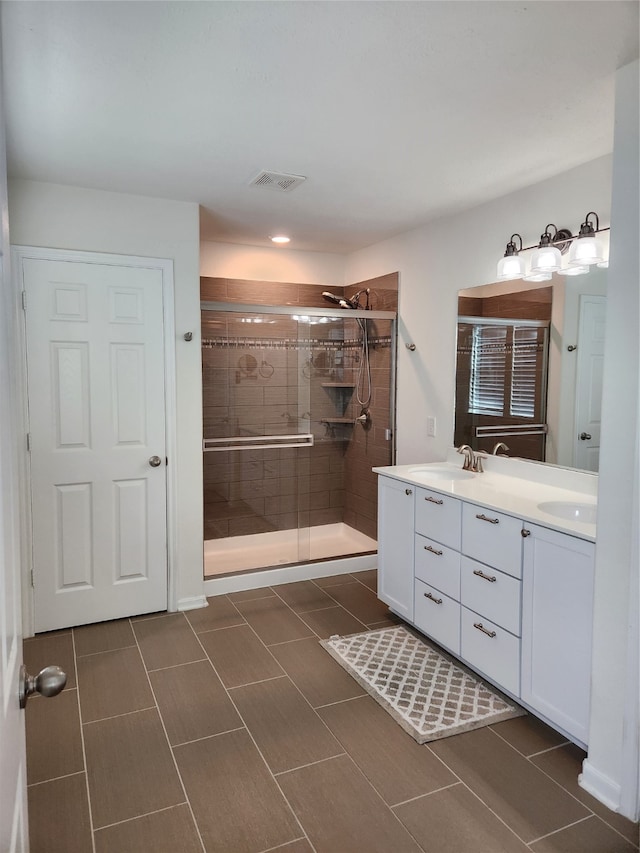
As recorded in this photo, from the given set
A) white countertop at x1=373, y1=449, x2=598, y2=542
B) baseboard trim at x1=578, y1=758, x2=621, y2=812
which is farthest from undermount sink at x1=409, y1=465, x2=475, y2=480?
baseboard trim at x1=578, y1=758, x2=621, y2=812

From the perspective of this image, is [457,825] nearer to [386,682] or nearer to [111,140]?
[386,682]

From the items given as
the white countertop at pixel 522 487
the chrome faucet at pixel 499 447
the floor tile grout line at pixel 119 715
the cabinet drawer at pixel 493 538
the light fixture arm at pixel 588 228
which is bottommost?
the floor tile grout line at pixel 119 715

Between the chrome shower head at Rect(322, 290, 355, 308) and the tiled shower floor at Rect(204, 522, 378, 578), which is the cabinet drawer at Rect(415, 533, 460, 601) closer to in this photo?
the tiled shower floor at Rect(204, 522, 378, 578)

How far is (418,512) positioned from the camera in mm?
3098

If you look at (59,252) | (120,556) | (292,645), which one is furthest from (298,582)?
(59,252)

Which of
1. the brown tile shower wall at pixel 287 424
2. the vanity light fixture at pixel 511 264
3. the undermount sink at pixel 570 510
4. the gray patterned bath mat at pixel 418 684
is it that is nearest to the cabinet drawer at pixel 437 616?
the gray patterned bath mat at pixel 418 684

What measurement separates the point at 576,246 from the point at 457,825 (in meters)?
2.37

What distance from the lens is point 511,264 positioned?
3.01 m

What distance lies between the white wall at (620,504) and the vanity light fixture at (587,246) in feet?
2.19

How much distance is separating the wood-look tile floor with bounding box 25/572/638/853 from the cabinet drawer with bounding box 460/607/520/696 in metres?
0.19

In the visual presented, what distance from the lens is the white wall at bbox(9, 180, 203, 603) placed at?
10.1 ft

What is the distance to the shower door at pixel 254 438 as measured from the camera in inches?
153

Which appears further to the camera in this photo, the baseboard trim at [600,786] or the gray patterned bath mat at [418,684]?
the gray patterned bath mat at [418,684]

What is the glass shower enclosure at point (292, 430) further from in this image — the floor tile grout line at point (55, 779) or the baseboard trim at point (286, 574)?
the floor tile grout line at point (55, 779)
